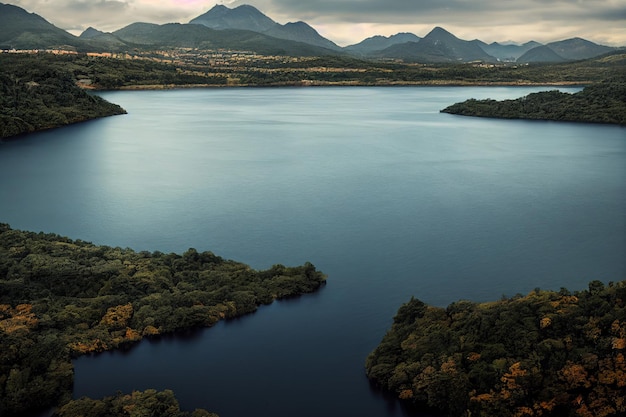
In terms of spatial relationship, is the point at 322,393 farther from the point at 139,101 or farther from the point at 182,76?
the point at 182,76

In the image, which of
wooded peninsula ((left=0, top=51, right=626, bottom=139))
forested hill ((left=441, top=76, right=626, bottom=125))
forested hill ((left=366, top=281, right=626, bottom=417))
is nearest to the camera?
forested hill ((left=366, top=281, right=626, bottom=417))

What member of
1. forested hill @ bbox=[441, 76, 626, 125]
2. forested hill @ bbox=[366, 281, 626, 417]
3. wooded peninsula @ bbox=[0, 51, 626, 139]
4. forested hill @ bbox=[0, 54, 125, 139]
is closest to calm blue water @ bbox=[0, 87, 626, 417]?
forested hill @ bbox=[366, 281, 626, 417]

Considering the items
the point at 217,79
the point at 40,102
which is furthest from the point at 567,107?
the point at 217,79

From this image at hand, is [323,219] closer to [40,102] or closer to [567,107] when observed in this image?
[40,102]

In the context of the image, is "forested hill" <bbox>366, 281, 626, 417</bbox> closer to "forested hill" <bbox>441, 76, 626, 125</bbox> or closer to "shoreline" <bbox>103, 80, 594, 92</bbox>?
"forested hill" <bbox>441, 76, 626, 125</bbox>

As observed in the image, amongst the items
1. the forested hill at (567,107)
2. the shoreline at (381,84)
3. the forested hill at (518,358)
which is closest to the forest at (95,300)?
the forested hill at (518,358)

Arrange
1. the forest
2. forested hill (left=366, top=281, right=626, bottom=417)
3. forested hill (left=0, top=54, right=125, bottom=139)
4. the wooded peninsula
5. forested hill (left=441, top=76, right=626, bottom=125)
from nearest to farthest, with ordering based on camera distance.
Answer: forested hill (left=366, top=281, right=626, bottom=417) → the forest → forested hill (left=0, top=54, right=125, bottom=139) → the wooded peninsula → forested hill (left=441, top=76, right=626, bottom=125)

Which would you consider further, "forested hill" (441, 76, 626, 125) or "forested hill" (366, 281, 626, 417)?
"forested hill" (441, 76, 626, 125)
